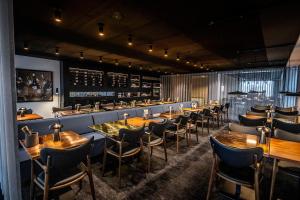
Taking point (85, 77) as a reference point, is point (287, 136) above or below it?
below

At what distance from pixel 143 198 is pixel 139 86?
8.06 meters

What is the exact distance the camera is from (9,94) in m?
1.35

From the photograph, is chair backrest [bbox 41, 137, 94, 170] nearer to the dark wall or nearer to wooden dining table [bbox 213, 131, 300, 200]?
wooden dining table [bbox 213, 131, 300, 200]

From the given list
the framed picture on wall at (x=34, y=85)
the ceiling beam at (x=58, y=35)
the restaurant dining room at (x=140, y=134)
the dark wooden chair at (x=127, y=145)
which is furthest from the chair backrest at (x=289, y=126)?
the framed picture on wall at (x=34, y=85)

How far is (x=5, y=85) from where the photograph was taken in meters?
1.32

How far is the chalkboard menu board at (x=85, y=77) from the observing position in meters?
6.78

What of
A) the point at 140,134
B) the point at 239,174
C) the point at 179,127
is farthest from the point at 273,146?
the point at 179,127

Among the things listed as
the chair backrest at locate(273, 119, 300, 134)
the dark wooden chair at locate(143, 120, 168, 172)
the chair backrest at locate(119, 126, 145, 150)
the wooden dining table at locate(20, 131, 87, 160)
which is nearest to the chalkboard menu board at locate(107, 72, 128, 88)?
the dark wooden chair at locate(143, 120, 168, 172)

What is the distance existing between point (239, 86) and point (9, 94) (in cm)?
922

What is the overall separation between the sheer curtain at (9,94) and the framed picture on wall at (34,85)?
5239 mm

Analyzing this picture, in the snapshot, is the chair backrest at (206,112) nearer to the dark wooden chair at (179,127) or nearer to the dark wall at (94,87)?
the dark wooden chair at (179,127)

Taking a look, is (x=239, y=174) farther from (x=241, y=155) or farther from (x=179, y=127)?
(x=179, y=127)

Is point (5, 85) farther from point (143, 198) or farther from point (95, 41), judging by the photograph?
point (95, 41)

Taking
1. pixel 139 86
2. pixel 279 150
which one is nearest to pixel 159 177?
pixel 279 150
